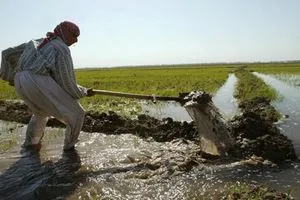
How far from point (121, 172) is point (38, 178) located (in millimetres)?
1091

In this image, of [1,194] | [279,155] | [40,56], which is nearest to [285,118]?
[279,155]

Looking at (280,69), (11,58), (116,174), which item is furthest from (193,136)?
(280,69)

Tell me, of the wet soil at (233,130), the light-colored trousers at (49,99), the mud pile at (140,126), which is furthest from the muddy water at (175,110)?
the light-colored trousers at (49,99)

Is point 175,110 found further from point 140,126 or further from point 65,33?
point 65,33

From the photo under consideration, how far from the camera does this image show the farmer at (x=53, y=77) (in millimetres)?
5949

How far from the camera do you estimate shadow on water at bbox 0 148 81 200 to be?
15.4ft

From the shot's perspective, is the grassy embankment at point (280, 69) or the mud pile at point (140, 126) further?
the grassy embankment at point (280, 69)

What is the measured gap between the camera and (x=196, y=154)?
626 centimetres

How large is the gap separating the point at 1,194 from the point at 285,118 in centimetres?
787

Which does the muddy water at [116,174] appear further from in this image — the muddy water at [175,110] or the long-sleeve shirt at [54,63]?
the muddy water at [175,110]

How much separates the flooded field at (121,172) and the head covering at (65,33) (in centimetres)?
180

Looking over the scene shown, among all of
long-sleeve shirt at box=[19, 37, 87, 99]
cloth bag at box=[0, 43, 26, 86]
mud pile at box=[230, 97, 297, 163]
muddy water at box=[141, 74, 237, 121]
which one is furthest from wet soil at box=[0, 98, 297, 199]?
cloth bag at box=[0, 43, 26, 86]

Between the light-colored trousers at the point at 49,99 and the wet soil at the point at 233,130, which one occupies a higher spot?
the light-colored trousers at the point at 49,99

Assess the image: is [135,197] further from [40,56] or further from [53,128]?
[53,128]
